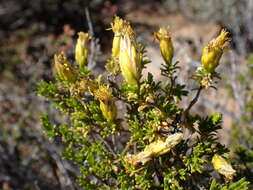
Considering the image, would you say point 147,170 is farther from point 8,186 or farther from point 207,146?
point 8,186

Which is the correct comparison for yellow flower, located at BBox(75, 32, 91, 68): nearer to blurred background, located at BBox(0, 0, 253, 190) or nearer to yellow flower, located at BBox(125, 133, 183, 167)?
yellow flower, located at BBox(125, 133, 183, 167)

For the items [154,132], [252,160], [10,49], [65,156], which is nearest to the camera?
[154,132]

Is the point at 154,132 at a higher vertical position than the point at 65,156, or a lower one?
higher

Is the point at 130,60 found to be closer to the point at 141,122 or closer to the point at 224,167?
the point at 141,122

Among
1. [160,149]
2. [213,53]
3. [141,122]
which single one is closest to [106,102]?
[141,122]

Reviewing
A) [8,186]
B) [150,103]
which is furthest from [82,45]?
[8,186]

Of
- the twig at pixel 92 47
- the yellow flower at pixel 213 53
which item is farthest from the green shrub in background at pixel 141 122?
the twig at pixel 92 47

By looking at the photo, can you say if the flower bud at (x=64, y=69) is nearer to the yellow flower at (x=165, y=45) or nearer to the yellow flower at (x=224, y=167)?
the yellow flower at (x=165, y=45)
